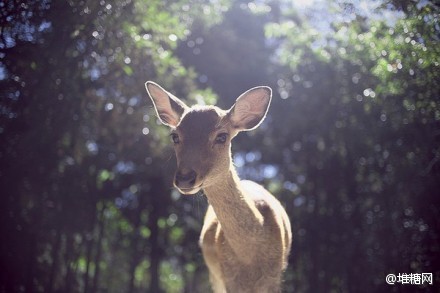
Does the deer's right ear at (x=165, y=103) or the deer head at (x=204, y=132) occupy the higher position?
the deer's right ear at (x=165, y=103)

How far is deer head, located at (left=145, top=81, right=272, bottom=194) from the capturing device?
15.0 feet

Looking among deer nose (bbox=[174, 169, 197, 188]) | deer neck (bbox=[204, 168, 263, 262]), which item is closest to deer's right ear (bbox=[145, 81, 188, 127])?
deer neck (bbox=[204, 168, 263, 262])

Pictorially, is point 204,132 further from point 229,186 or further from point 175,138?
point 229,186

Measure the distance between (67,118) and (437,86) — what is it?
630 cm

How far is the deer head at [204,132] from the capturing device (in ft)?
15.0

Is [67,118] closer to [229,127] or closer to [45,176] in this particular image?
[45,176]

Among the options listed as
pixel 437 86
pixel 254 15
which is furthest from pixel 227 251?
pixel 254 15

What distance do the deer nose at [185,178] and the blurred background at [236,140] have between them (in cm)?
138

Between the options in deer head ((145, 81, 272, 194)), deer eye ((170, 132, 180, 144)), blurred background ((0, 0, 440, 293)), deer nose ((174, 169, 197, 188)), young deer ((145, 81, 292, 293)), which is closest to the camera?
deer nose ((174, 169, 197, 188))

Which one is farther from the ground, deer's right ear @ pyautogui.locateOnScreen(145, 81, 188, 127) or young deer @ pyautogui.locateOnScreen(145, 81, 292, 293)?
deer's right ear @ pyautogui.locateOnScreen(145, 81, 188, 127)

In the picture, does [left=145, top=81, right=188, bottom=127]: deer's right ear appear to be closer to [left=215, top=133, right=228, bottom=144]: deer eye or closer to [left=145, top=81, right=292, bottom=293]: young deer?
[left=145, top=81, right=292, bottom=293]: young deer

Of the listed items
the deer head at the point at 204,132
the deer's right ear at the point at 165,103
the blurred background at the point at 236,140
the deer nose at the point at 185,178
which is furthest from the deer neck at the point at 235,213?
the deer's right ear at the point at 165,103

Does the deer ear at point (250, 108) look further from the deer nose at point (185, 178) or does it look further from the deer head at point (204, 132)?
the deer nose at point (185, 178)

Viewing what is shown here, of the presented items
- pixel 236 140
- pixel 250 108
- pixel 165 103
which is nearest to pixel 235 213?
pixel 250 108
